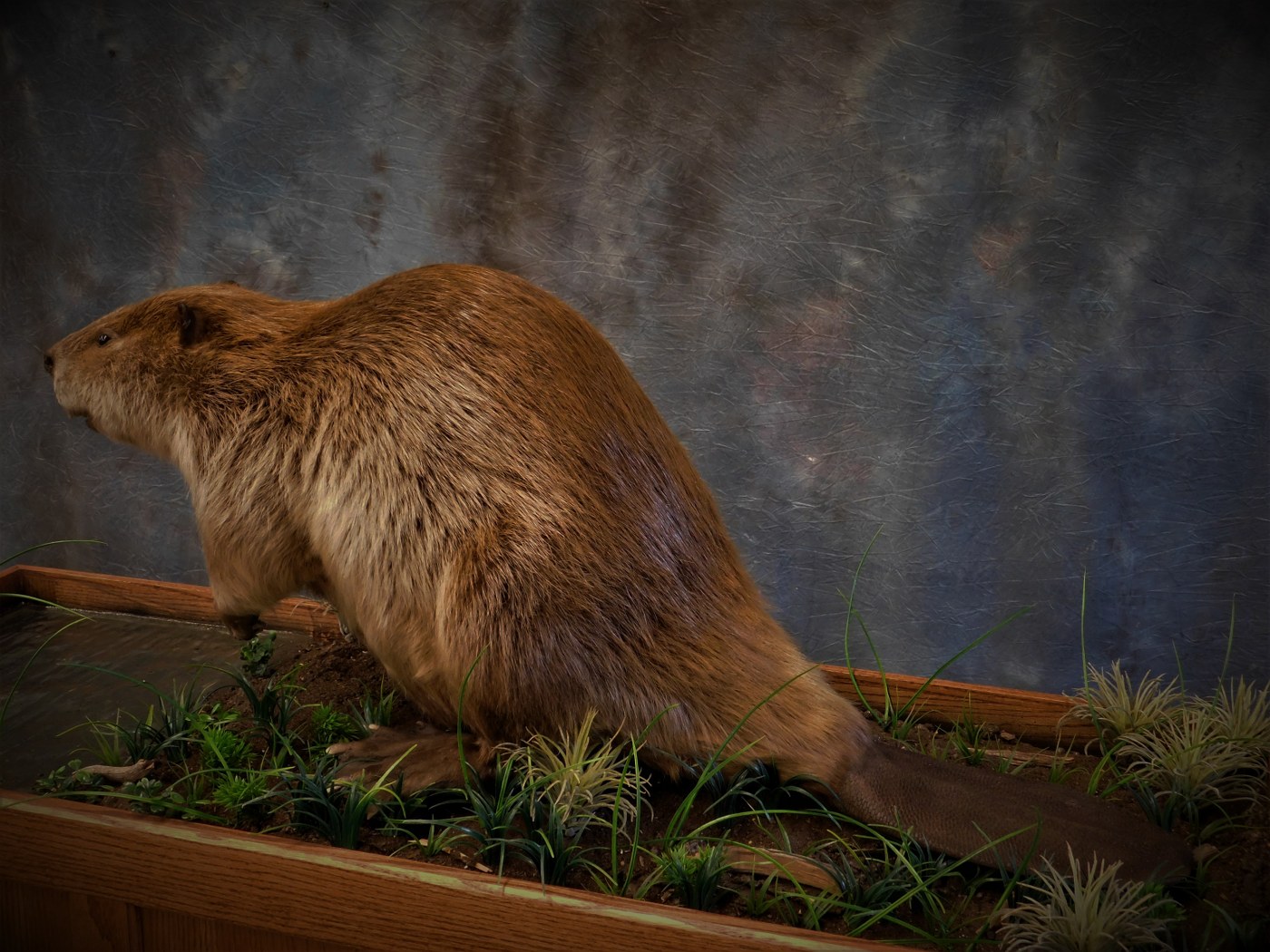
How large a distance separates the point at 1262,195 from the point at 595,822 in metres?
1.84

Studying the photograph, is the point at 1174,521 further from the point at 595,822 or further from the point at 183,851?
the point at 183,851

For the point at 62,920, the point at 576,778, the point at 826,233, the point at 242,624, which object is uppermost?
the point at 826,233

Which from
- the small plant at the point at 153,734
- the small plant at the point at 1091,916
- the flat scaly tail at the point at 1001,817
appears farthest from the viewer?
the small plant at the point at 153,734

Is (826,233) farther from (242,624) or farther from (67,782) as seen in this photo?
(67,782)

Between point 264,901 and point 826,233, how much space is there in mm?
1787

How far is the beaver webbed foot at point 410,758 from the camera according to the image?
159 centimetres

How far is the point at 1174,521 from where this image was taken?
2.45m

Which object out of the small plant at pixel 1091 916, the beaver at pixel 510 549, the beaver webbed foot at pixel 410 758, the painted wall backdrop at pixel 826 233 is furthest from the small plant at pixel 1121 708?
the beaver webbed foot at pixel 410 758

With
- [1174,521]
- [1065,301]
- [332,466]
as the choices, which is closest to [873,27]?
[1065,301]

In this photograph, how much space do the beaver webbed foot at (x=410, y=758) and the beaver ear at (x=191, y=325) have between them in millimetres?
720

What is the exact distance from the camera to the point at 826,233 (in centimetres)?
247

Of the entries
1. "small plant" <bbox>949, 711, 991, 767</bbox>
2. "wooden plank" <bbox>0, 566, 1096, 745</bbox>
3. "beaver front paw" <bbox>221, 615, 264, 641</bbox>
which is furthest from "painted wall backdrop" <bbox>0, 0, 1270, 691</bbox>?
"beaver front paw" <bbox>221, 615, 264, 641</bbox>

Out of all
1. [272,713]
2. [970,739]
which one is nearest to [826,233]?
[970,739]

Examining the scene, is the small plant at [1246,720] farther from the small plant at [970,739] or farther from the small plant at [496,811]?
the small plant at [496,811]
